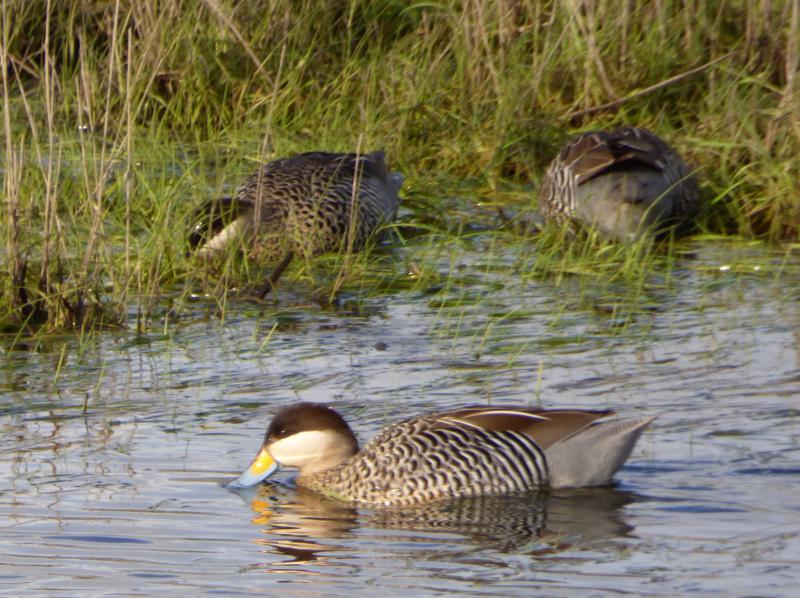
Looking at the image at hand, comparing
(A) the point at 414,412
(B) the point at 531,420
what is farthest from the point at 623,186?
(B) the point at 531,420

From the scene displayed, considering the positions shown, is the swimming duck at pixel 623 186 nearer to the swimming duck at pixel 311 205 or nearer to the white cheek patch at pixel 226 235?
the swimming duck at pixel 311 205

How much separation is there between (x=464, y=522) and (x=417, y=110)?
561cm

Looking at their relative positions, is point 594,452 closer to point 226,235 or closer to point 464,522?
point 464,522

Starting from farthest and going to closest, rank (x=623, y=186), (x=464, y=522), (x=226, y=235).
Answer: (x=623, y=186) → (x=226, y=235) → (x=464, y=522)

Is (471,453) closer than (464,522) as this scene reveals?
No

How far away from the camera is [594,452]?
6105 mm

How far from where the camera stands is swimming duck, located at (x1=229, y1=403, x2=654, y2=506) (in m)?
6.15

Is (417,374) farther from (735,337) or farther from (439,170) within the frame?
(439,170)

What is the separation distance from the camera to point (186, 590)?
195 inches

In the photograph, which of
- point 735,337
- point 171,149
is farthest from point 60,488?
point 171,149

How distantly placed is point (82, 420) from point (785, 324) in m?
3.23

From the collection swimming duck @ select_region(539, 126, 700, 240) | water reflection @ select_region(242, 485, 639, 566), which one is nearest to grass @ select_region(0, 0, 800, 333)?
swimming duck @ select_region(539, 126, 700, 240)

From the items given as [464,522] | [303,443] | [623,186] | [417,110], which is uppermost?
[417,110]

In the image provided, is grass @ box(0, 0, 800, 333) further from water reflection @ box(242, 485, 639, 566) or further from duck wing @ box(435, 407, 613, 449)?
water reflection @ box(242, 485, 639, 566)
